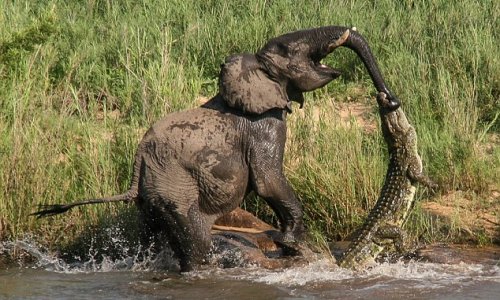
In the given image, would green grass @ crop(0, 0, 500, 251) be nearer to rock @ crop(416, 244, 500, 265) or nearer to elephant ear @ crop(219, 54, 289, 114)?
rock @ crop(416, 244, 500, 265)

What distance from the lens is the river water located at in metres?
7.85

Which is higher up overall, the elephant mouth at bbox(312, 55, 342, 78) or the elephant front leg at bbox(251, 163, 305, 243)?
the elephant mouth at bbox(312, 55, 342, 78)

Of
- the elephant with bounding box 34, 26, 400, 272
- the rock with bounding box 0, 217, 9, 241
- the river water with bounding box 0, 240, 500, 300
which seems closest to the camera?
the river water with bounding box 0, 240, 500, 300

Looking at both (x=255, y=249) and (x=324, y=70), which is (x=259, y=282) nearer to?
(x=255, y=249)

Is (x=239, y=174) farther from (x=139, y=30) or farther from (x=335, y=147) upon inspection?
(x=139, y=30)

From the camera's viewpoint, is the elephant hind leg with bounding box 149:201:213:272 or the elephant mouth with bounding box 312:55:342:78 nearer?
the elephant hind leg with bounding box 149:201:213:272

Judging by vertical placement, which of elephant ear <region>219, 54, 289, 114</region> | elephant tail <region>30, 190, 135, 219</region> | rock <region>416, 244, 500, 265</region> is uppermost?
elephant ear <region>219, 54, 289, 114</region>

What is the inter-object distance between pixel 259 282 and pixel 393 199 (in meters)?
1.10

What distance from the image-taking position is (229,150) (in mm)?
8117

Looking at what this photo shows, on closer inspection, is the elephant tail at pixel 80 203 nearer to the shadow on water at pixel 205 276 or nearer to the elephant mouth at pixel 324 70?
the shadow on water at pixel 205 276

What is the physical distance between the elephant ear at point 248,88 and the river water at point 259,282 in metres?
1.09

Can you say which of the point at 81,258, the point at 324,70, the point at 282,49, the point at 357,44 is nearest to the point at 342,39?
the point at 357,44

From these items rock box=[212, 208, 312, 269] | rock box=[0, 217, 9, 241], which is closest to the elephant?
rock box=[212, 208, 312, 269]

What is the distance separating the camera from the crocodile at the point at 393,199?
329 inches
